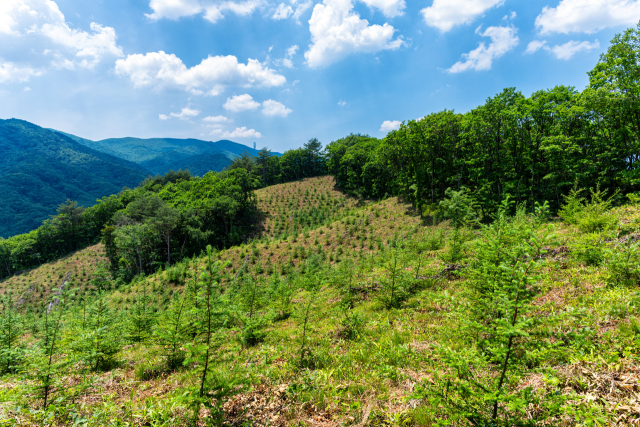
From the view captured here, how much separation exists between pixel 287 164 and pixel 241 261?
1812 inches

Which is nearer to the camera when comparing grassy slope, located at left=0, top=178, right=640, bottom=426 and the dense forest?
the dense forest

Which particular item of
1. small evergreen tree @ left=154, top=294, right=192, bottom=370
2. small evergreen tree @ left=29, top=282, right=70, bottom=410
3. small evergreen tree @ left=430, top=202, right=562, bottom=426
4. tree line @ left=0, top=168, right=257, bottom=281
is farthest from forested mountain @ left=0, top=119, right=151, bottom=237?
small evergreen tree @ left=430, top=202, right=562, bottom=426

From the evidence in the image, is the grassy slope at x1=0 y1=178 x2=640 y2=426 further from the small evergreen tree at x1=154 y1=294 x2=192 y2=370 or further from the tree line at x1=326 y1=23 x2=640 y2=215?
the tree line at x1=326 y1=23 x2=640 y2=215

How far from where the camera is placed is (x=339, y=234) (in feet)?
75.6

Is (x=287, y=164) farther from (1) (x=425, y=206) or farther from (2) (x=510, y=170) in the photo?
(2) (x=510, y=170)

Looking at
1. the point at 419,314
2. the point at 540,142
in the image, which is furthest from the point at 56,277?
the point at 540,142

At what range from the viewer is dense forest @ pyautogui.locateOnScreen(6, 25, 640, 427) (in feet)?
8.93

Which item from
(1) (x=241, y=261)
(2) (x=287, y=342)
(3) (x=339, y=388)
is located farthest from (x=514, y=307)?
(1) (x=241, y=261)

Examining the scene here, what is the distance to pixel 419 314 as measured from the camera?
21.4ft

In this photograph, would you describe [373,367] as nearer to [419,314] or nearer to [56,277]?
[419,314]

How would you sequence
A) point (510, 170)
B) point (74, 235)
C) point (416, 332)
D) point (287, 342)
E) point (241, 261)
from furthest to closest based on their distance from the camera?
point (74, 235), point (241, 261), point (510, 170), point (287, 342), point (416, 332)

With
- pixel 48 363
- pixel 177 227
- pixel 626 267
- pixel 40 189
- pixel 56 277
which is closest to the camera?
pixel 48 363

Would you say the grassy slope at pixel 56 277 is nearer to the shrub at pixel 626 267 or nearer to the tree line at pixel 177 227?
the tree line at pixel 177 227

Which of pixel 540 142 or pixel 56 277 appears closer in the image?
pixel 540 142
